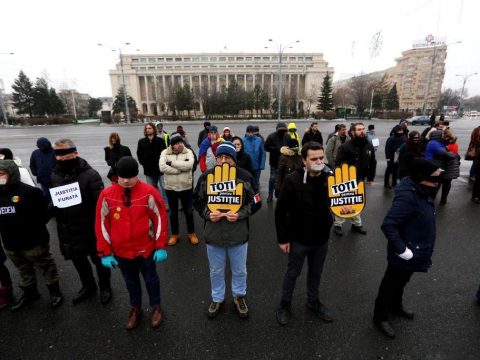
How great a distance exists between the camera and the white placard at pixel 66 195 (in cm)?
282

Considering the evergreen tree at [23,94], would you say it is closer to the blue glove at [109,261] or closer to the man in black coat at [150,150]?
the man in black coat at [150,150]

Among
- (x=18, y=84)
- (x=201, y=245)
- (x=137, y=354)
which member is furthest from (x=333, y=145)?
(x=18, y=84)

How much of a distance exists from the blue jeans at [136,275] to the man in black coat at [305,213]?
1.37 metres

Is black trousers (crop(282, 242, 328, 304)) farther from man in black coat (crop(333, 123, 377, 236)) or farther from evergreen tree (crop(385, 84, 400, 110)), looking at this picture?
evergreen tree (crop(385, 84, 400, 110))

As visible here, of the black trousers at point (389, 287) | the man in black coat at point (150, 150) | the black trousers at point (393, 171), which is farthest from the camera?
the black trousers at point (393, 171)

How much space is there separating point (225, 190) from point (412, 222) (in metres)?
1.79

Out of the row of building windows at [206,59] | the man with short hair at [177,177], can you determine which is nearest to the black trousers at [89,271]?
the man with short hair at [177,177]

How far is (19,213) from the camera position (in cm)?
285

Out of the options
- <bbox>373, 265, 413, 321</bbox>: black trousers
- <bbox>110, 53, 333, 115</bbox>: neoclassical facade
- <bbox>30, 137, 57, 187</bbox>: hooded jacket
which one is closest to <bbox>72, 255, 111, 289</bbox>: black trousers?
<bbox>373, 265, 413, 321</bbox>: black trousers

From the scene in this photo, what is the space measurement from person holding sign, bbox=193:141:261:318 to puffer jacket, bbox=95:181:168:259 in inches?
19.9

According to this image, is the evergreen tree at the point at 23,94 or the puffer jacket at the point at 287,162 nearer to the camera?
the puffer jacket at the point at 287,162

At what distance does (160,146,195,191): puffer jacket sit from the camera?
4418 mm

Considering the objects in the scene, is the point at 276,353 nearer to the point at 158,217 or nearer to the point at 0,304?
the point at 158,217

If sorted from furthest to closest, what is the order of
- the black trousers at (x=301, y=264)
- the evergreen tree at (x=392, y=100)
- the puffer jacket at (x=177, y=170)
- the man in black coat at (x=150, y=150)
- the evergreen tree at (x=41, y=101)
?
the evergreen tree at (x=392, y=100) → the evergreen tree at (x=41, y=101) → the man in black coat at (x=150, y=150) → the puffer jacket at (x=177, y=170) → the black trousers at (x=301, y=264)
